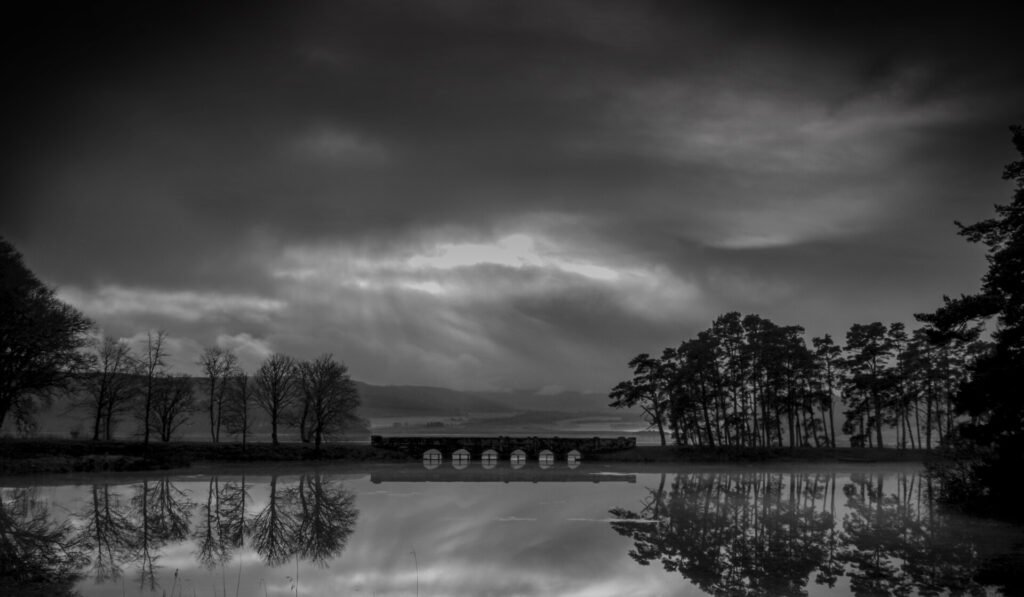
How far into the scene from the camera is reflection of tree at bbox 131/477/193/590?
19.7 metres

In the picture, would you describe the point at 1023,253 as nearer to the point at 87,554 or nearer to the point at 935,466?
the point at 935,466

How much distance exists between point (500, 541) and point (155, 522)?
1495 cm

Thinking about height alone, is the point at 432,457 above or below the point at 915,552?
below

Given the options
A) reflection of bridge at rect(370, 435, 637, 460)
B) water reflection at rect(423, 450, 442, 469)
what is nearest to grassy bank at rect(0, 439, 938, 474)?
reflection of bridge at rect(370, 435, 637, 460)

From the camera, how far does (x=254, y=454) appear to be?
2640 inches

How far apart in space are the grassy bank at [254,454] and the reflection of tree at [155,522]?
55.9ft

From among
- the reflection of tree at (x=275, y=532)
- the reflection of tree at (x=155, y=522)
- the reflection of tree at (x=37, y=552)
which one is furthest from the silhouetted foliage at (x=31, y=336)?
the reflection of tree at (x=275, y=532)

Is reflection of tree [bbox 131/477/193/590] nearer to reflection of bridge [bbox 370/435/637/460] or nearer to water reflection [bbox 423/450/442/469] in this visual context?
reflection of bridge [bbox 370/435/637/460]

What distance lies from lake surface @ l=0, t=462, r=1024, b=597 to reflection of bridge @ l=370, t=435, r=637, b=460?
32048 millimetres

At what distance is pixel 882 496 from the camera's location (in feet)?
126

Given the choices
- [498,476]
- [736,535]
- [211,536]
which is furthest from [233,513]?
[498,476]

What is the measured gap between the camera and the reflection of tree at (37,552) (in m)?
16.2

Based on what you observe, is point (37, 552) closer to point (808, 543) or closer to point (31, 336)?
point (808, 543)

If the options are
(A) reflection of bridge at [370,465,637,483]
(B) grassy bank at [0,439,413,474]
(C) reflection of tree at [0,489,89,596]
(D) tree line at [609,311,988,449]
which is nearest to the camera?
(C) reflection of tree at [0,489,89,596]
